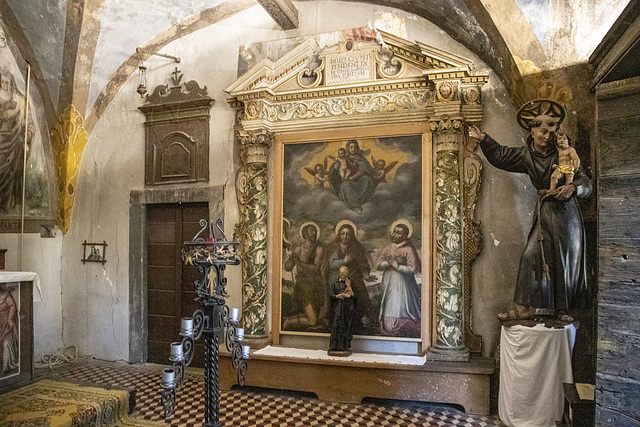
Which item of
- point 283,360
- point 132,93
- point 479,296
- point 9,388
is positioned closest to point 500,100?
point 479,296

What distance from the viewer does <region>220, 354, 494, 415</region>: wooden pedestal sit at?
470 centimetres

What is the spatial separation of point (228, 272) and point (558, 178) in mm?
3930

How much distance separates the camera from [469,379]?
470 centimetres

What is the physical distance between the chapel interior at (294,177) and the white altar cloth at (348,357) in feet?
0.14

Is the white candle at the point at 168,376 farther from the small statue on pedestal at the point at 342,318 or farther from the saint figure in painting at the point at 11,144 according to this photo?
the saint figure in painting at the point at 11,144

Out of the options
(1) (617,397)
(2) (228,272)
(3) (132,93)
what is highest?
(3) (132,93)

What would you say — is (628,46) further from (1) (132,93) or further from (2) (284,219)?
(1) (132,93)

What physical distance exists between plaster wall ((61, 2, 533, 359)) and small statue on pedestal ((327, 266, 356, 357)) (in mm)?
1028

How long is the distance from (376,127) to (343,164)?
570 mm

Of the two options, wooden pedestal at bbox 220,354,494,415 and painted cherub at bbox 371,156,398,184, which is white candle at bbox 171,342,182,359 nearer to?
wooden pedestal at bbox 220,354,494,415

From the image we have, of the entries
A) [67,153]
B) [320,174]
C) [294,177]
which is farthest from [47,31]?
[320,174]

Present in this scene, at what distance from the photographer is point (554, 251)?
4.23 m

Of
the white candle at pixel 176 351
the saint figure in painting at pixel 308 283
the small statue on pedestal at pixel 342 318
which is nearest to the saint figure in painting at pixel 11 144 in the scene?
the saint figure in painting at pixel 308 283

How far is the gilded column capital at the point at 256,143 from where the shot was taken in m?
5.78
